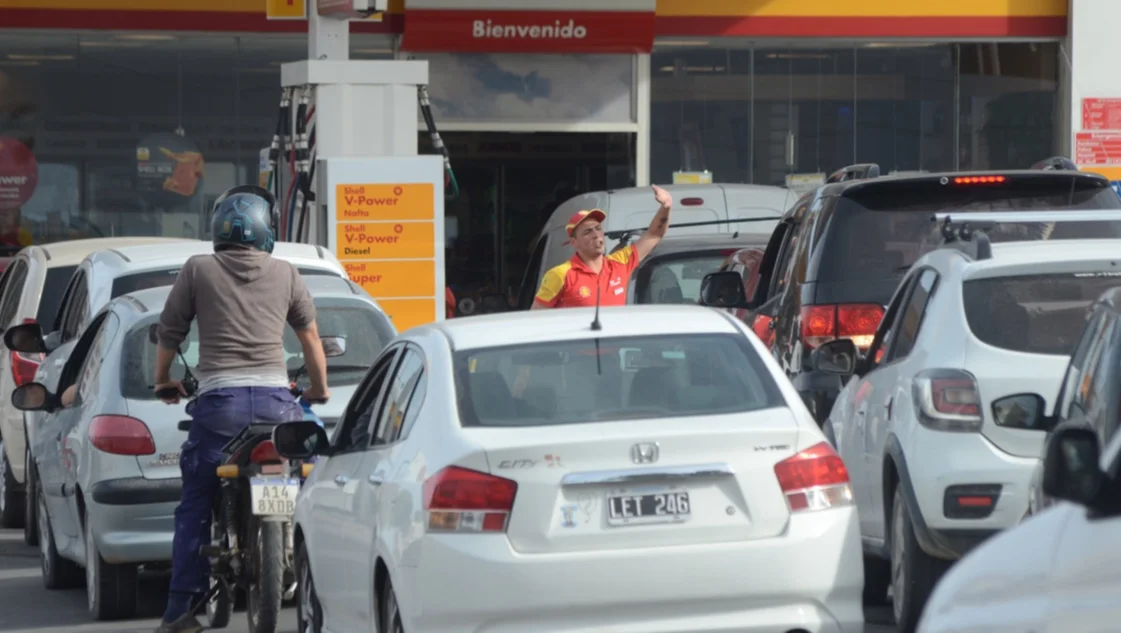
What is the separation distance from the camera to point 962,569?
4883 millimetres

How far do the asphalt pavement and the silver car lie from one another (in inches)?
5.5

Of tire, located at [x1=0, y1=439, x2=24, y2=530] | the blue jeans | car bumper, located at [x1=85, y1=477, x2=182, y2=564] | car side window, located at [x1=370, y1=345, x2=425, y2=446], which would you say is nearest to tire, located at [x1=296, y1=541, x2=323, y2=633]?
the blue jeans

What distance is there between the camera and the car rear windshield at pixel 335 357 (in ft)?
31.2

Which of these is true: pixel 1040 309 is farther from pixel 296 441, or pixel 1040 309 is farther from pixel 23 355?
pixel 23 355

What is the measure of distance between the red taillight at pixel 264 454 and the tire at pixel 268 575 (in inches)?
9.3

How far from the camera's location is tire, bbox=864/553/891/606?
30.7 feet

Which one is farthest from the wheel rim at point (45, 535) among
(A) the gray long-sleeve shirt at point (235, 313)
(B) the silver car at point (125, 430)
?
(A) the gray long-sleeve shirt at point (235, 313)

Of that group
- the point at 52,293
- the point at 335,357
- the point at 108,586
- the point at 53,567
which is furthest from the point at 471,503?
the point at 52,293

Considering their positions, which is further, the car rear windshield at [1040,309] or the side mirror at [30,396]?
the side mirror at [30,396]

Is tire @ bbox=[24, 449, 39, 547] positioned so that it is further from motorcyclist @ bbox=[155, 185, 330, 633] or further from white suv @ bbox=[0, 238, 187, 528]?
motorcyclist @ bbox=[155, 185, 330, 633]

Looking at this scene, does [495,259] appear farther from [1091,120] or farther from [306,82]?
[306,82]

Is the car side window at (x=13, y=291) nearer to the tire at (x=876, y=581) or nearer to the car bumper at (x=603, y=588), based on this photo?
the tire at (x=876, y=581)

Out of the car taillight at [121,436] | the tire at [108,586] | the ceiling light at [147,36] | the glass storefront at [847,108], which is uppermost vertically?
the ceiling light at [147,36]

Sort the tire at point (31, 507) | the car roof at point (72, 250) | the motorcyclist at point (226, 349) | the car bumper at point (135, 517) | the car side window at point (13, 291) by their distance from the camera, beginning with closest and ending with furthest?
the motorcyclist at point (226, 349) < the car bumper at point (135, 517) < the tire at point (31, 507) < the car roof at point (72, 250) < the car side window at point (13, 291)
